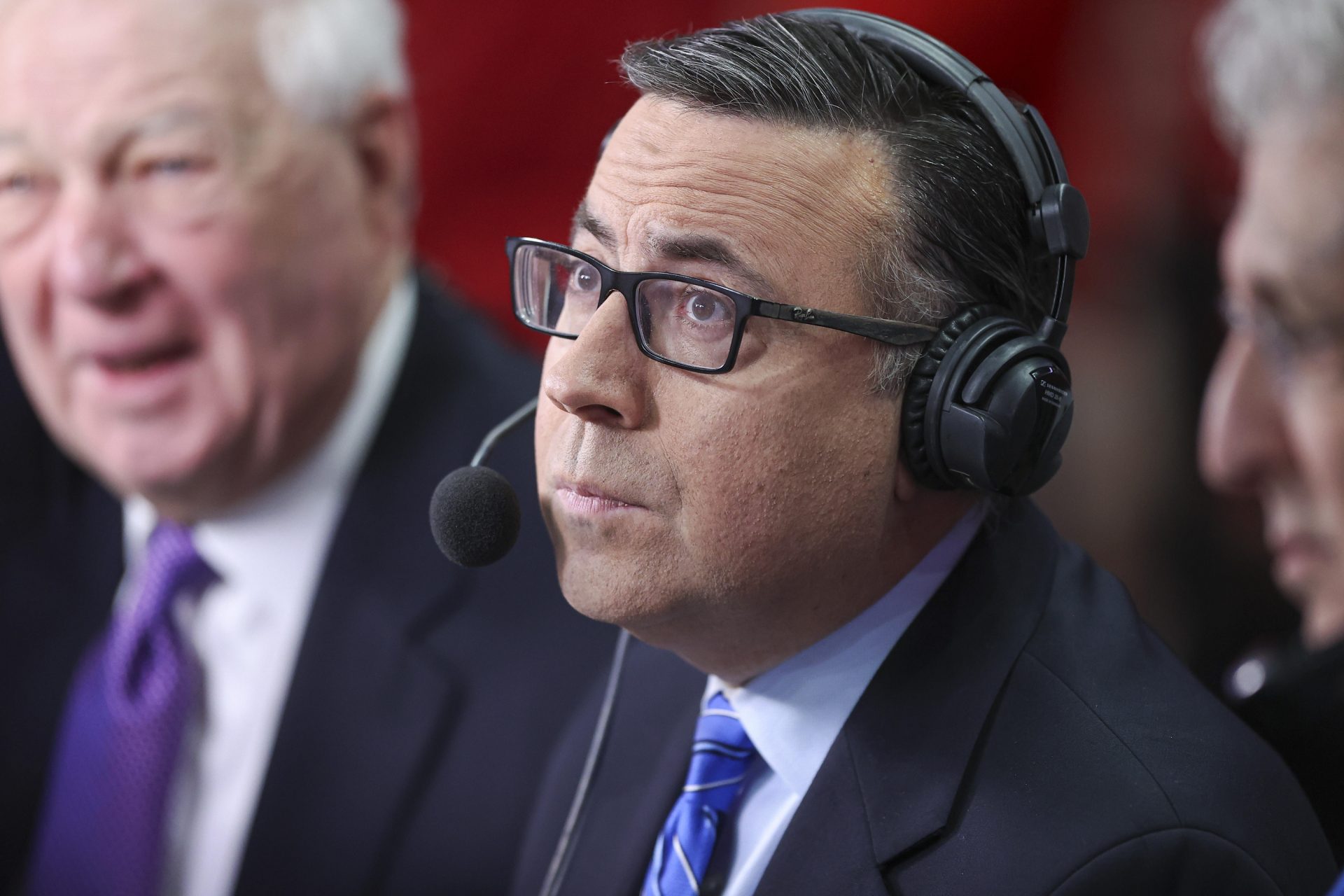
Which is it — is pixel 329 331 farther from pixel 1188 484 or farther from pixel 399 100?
pixel 1188 484

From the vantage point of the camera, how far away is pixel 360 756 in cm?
147

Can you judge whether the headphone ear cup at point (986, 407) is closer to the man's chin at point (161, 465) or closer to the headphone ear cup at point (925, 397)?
the headphone ear cup at point (925, 397)

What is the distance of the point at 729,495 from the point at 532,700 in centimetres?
61

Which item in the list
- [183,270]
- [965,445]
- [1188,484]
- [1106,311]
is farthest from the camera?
[1106,311]

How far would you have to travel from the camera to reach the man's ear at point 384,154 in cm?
153

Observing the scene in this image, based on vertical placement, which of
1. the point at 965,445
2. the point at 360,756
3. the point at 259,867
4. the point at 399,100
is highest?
the point at 399,100

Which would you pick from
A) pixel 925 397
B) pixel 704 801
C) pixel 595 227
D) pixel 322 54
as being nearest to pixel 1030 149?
pixel 925 397

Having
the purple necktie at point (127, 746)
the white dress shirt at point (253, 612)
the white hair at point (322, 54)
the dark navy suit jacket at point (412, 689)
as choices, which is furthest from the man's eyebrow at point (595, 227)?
the purple necktie at point (127, 746)

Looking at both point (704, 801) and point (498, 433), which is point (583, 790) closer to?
point (704, 801)

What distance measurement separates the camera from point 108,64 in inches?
53.6

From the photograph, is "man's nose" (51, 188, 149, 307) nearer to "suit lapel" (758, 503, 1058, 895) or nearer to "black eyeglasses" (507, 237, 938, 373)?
"black eyeglasses" (507, 237, 938, 373)

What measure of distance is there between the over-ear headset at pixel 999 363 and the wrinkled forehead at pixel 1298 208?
0.62 m

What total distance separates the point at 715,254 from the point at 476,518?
0.26m

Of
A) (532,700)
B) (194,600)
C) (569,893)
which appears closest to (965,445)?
(569,893)
